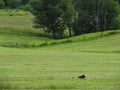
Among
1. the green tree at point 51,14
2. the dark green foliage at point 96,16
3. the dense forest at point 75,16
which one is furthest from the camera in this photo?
the green tree at point 51,14

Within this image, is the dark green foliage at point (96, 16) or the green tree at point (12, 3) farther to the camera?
the green tree at point (12, 3)

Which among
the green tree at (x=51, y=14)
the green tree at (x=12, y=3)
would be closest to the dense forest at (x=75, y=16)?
the green tree at (x=51, y=14)

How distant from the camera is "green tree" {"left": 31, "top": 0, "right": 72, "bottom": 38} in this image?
88250mm

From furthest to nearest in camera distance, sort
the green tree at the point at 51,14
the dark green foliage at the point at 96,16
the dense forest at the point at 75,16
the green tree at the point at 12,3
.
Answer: the green tree at the point at 12,3, the green tree at the point at 51,14, the dense forest at the point at 75,16, the dark green foliage at the point at 96,16

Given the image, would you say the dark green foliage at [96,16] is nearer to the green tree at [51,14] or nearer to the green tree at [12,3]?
the green tree at [51,14]

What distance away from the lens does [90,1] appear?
270 ft

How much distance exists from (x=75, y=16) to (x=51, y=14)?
541 centimetres

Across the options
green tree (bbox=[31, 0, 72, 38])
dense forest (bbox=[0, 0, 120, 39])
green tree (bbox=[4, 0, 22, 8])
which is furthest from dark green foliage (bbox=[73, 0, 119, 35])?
green tree (bbox=[4, 0, 22, 8])

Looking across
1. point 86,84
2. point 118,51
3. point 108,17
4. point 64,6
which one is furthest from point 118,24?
point 86,84

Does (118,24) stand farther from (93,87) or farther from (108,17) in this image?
(93,87)

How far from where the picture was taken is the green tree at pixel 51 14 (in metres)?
88.2

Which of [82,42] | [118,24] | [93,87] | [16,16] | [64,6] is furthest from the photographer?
[16,16]

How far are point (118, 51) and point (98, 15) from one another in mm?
38348

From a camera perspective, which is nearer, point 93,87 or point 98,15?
point 93,87
